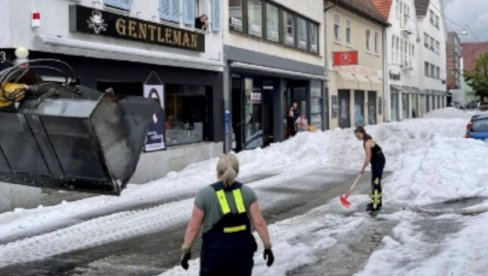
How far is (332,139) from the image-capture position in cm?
2375

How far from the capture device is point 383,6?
45.6 meters

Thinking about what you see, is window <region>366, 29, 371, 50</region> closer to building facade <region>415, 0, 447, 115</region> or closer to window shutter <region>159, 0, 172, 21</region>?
building facade <region>415, 0, 447, 115</region>

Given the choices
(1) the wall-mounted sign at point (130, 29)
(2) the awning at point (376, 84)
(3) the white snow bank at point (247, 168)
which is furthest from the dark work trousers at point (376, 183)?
(2) the awning at point (376, 84)

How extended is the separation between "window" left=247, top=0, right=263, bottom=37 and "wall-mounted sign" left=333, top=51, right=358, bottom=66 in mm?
8850

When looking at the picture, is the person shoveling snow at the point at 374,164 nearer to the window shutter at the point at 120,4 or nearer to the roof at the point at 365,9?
the window shutter at the point at 120,4

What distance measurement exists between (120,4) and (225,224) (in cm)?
1143

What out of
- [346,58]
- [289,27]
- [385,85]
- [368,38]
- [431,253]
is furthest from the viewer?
[385,85]

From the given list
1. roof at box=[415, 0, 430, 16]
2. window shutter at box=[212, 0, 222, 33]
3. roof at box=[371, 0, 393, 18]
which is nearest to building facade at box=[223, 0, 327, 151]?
window shutter at box=[212, 0, 222, 33]

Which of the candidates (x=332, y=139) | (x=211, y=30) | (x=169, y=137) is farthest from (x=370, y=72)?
(x=169, y=137)

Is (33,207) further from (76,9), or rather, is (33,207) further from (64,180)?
(64,180)

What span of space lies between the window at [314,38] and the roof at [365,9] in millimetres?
1964

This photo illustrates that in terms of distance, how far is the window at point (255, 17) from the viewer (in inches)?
949

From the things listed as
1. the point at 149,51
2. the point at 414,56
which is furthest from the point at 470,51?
the point at 149,51

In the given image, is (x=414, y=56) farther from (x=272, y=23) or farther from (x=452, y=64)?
(x=452, y=64)
